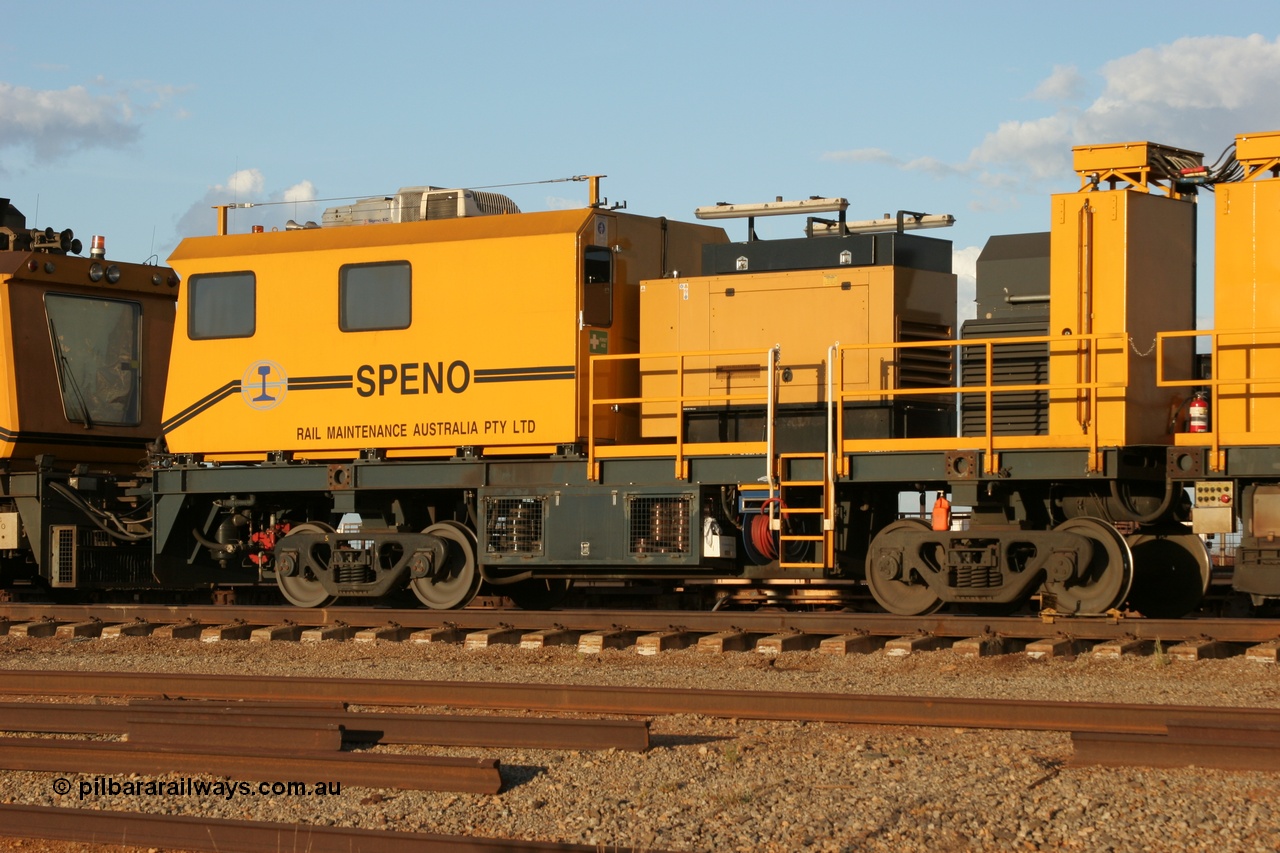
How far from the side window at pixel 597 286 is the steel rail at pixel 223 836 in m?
7.64

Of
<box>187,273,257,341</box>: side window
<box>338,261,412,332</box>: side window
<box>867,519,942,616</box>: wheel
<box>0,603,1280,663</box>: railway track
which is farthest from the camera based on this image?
<box>187,273,257,341</box>: side window

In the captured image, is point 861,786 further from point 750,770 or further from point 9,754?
point 9,754

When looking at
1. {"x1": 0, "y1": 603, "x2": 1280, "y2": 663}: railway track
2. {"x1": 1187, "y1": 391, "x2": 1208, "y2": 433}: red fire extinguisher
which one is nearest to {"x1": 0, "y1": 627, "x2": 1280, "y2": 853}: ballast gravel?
{"x1": 0, "y1": 603, "x2": 1280, "y2": 663}: railway track

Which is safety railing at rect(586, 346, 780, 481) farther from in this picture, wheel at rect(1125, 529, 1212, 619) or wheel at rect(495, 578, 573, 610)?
wheel at rect(1125, 529, 1212, 619)

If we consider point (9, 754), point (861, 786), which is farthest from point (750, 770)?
point (9, 754)

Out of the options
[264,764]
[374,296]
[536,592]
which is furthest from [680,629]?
[264,764]

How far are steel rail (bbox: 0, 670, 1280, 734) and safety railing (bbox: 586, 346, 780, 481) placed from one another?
3.85 meters

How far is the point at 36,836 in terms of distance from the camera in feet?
19.8

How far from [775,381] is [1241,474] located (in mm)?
3743

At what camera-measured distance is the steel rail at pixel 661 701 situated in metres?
7.67

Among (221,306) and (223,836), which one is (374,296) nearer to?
(221,306)

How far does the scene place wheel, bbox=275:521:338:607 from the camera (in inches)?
552

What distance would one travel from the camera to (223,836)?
5832 mm

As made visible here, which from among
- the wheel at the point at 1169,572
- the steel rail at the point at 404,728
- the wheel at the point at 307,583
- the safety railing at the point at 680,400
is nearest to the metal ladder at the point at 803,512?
the safety railing at the point at 680,400
